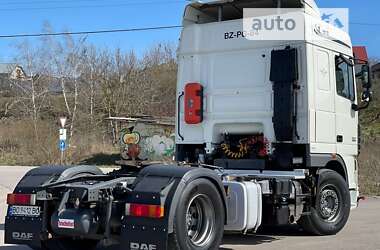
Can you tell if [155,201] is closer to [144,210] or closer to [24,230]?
[144,210]

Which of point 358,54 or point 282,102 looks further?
point 358,54

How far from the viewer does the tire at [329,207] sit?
9500 mm

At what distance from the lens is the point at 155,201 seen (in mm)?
6219

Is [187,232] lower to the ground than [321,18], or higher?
lower

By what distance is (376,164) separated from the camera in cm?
2311

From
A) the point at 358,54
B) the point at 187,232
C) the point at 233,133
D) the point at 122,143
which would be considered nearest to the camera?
the point at 187,232

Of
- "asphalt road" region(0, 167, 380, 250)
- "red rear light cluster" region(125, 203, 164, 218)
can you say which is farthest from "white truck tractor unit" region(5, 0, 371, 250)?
"asphalt road" region(0, 167, 380, 250)

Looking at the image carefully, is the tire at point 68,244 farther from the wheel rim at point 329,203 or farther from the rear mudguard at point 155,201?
the wheel rim at point 329,203

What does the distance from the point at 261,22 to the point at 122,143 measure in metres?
29.2

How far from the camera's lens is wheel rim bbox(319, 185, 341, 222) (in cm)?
969

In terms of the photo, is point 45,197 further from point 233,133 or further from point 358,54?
point 358,54

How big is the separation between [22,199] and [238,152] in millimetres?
3884

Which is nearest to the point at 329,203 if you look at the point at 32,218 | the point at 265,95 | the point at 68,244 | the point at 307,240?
the point at 307,240

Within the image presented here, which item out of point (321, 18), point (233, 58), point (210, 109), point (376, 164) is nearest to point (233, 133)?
point (210, 109)
